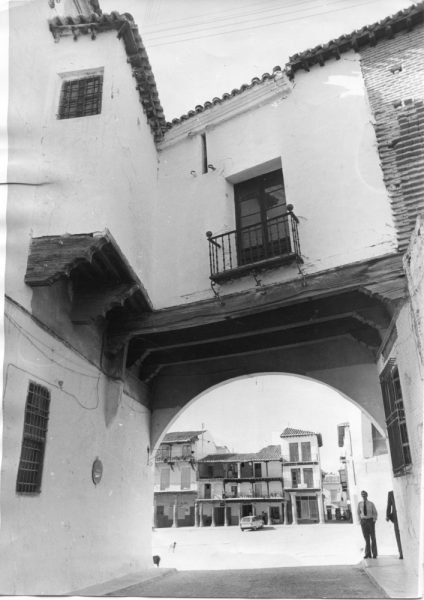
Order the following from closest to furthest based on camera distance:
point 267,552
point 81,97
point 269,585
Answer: point 269,585 < point 81,97 < point 267,552

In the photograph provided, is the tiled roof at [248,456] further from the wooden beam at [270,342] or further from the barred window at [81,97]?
the barred window at [81,97]

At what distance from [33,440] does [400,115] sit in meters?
4.92

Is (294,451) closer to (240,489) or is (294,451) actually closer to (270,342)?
(240,489)

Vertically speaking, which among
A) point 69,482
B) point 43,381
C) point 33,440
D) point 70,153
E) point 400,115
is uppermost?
point 400,115

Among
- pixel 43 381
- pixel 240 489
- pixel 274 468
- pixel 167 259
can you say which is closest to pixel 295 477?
pixel 274 468

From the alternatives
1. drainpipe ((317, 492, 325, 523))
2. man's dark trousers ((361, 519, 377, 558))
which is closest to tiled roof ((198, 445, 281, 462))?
drainpipe ((317, 492, 325, 523))

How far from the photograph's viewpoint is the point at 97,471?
4941 mm

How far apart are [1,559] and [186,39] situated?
4056 mm

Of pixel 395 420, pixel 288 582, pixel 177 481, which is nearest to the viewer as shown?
pixel 395 420

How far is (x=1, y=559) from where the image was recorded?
3119mm

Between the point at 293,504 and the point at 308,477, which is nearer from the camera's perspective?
the point at 293,504

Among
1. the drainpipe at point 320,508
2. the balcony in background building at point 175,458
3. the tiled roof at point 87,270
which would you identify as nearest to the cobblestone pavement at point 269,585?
the tiled roof at point 87,270

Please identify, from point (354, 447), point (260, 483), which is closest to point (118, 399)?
point (354, 447)

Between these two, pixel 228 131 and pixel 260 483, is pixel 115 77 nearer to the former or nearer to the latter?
pixel 228 131
